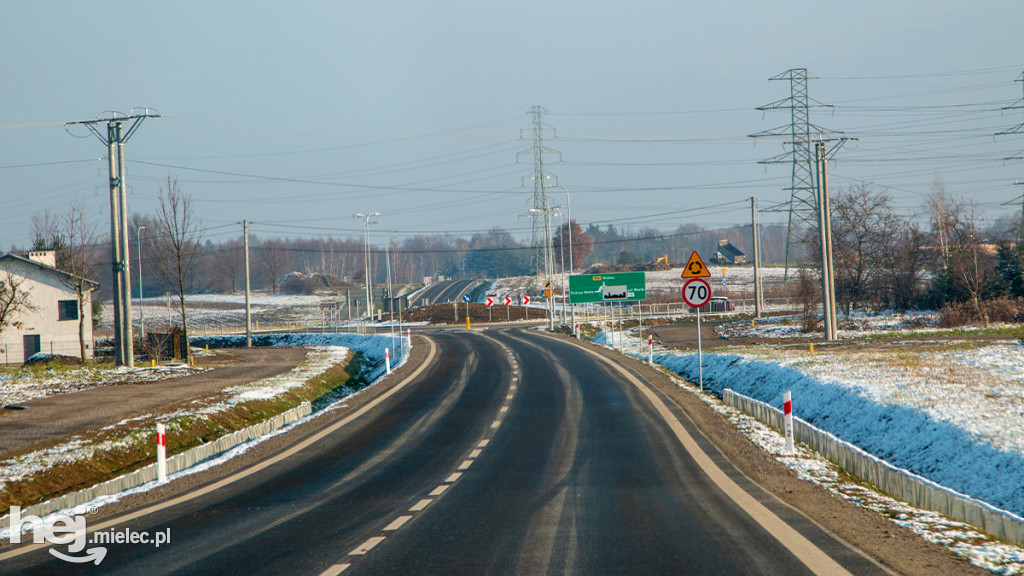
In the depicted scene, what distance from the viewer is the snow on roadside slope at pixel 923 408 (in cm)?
1262

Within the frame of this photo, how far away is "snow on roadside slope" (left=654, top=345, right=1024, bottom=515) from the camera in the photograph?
1262cm

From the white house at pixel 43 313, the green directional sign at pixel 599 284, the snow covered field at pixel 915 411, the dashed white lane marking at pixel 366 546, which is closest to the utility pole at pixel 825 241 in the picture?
the snow covered field at pixel 915 411

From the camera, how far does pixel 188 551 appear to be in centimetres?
691

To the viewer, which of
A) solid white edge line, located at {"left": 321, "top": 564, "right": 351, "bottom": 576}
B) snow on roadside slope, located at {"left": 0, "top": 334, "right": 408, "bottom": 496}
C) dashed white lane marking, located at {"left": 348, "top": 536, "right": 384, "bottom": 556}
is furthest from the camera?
snow on roadside slope, located at {"left": 0, "top": 334, "right": 408, "bottom": 496}

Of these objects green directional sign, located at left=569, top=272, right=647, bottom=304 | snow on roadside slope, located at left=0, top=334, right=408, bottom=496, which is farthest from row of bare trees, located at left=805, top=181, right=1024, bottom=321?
snow on roadside slope, located at left=0, top=334, right=408, bottom=496

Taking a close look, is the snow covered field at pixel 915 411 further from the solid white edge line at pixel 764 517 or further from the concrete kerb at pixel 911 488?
the solid white edge line at pixel 764 517

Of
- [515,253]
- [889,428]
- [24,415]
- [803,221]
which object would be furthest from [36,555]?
[515,253]

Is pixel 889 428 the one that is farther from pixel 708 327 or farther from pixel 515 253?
pixel 515 253

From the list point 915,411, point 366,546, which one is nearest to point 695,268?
point 915,411

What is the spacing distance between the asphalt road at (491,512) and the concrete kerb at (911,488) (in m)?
1.89

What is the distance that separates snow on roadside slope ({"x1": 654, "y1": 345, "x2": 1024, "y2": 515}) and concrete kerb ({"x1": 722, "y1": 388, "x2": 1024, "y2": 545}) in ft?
8.00

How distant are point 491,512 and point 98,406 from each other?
15372 mm

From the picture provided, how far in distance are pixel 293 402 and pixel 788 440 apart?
15320 mm

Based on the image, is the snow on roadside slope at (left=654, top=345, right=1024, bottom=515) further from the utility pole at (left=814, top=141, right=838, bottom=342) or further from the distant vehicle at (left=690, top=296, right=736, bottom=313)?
the distant vehicle at (left=690, top=296, right=736, bottom=313)
